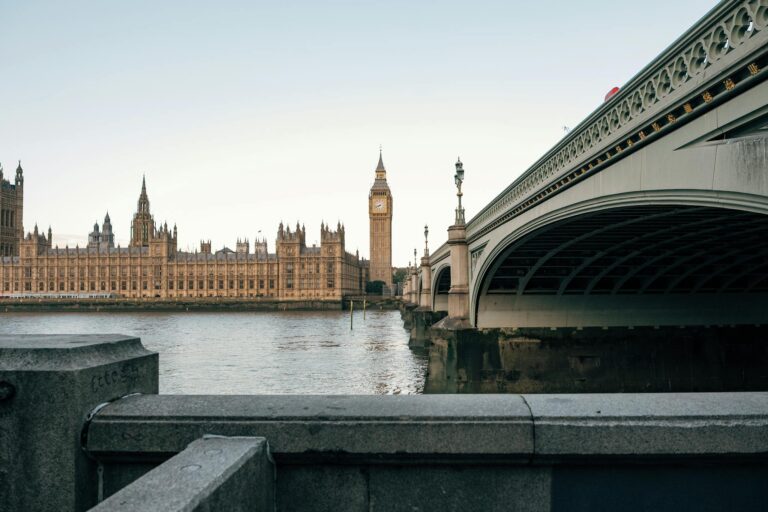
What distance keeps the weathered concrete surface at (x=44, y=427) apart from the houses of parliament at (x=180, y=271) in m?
107

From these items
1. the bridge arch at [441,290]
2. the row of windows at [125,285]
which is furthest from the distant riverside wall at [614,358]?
the row of windows at [125,285]

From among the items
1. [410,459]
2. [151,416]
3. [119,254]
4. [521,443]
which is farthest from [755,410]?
[119,254]

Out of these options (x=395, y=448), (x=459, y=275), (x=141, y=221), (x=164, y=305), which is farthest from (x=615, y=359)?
(x=141, y=221)

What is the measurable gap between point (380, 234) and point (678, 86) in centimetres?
13366

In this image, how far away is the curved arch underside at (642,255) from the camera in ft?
40.2

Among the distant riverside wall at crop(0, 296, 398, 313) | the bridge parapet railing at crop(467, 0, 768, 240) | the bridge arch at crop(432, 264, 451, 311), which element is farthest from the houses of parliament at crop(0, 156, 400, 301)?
the bridge parapet railing at crop(467, 0, 768, 240)

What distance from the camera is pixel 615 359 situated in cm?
1920

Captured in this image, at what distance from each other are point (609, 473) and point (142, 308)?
360 feet

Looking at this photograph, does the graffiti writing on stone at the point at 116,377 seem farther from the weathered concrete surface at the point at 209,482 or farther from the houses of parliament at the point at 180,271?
the houses of parliament at the point at 180,271

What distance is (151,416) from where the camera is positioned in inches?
112

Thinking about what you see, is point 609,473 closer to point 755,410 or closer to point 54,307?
point 755,410

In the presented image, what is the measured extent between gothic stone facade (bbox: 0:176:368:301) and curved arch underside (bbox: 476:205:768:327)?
300 feet

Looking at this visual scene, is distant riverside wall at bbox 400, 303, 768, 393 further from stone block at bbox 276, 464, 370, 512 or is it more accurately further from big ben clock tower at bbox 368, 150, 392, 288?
big ben clock tower at bbox 368, 150, 392, 288

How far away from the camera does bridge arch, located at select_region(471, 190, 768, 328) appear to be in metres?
14.4
